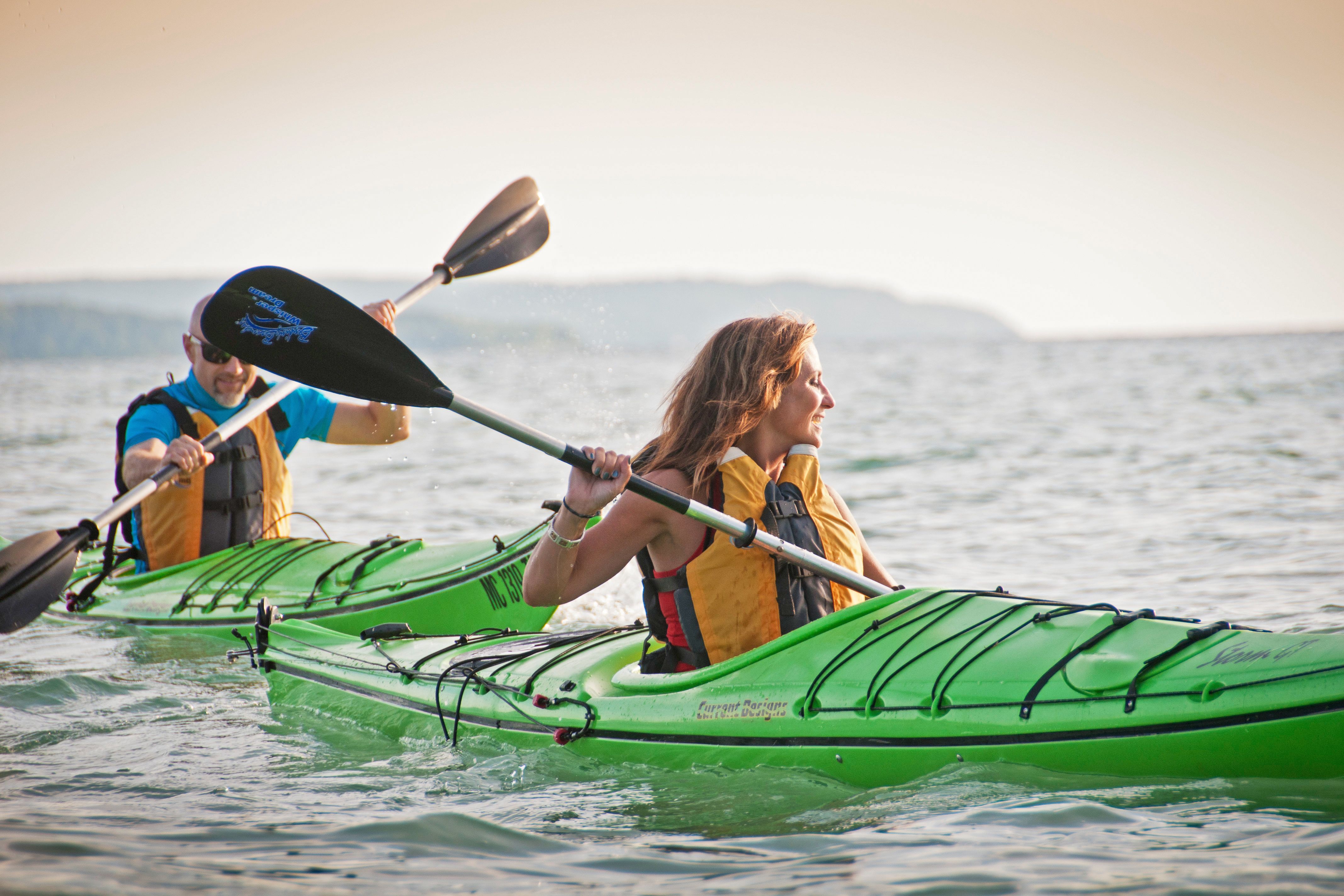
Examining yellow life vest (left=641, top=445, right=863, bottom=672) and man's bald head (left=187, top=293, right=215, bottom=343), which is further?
man's bald head (left=187, top=293, right=215, bottom=343)

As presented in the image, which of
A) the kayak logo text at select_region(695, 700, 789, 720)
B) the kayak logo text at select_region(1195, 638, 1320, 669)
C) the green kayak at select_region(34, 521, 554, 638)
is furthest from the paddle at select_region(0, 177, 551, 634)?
the kayak logo text at select_region(1195, 638, 1320, 669)

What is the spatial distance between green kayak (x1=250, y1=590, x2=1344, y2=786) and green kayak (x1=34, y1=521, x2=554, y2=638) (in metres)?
1.30

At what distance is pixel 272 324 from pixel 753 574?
70.0 inches

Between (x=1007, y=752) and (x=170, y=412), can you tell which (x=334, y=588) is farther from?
(x=1007, y=752)

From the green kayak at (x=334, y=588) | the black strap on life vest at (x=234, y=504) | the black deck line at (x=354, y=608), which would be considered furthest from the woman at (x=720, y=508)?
the black strap on life vest at (x=234, y=504)

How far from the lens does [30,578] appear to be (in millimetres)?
3680

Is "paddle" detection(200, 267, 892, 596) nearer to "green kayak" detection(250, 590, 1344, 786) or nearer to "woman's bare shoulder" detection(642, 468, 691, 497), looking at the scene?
"woman's bare shoulder" detection(642, 468, 691, 497)

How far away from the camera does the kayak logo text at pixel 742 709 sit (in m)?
2.67

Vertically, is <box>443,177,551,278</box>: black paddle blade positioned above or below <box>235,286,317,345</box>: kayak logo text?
above

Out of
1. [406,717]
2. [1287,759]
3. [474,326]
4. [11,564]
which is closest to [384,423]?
[11,564]

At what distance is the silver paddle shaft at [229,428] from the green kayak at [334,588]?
479mm

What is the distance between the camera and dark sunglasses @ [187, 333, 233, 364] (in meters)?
4.96

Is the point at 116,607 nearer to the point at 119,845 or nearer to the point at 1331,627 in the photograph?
the point at 119,845

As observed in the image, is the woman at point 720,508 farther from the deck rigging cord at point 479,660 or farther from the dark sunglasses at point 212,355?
the dark sunglasses at point 212,355
